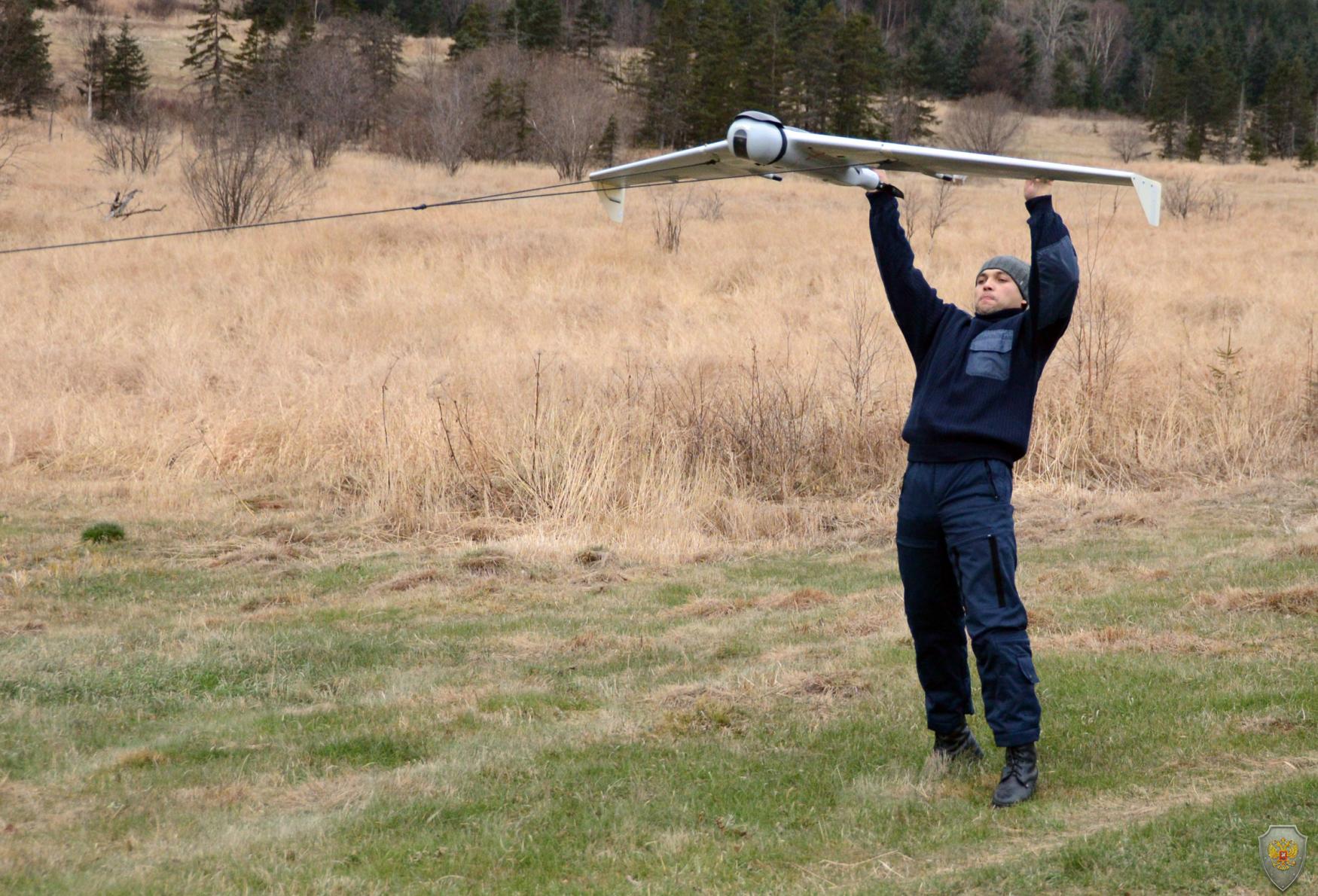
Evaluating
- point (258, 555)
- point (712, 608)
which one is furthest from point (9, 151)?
point (712, 608)

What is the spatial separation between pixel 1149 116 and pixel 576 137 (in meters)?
44.5

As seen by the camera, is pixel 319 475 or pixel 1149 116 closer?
pixel 319 475

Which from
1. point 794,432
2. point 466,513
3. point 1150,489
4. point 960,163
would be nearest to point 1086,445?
point 1150,489

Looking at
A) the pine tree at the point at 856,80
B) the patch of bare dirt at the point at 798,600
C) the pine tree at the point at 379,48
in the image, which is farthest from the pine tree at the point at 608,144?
the patch of bare dirt at the point at 798,600

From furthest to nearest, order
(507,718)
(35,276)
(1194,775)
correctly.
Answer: (35,276)
(507,718)
(1194,775)

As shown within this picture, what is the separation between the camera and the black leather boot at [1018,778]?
4.26 metres

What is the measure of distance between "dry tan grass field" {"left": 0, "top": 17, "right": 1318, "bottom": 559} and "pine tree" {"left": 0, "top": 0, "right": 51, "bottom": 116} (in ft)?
37.8

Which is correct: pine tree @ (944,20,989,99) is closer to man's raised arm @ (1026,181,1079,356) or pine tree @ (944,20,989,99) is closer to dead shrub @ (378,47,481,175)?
dead shrub @ (378,47,481,175)

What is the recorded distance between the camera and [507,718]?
214 inches

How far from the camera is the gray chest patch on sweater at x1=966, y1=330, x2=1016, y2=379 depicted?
4.34m

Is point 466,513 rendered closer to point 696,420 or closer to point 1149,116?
point 696,420

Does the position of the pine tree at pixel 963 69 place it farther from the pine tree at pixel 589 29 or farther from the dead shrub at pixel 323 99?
the dead shrub at pixel 323 99

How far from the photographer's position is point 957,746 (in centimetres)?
466

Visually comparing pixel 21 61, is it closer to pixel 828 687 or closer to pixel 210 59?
pixel 210 59
